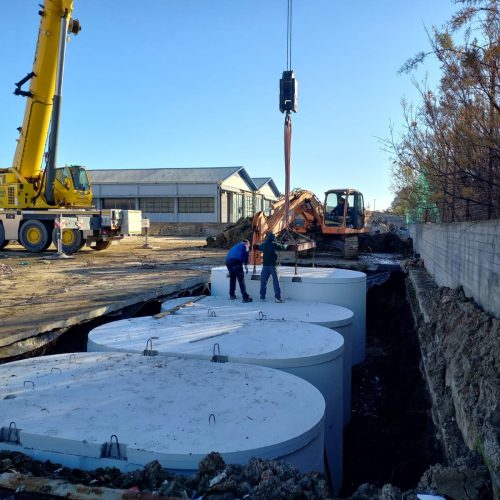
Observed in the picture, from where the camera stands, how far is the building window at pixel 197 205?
124ft

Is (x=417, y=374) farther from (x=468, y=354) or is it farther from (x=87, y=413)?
(x=87, y=413)

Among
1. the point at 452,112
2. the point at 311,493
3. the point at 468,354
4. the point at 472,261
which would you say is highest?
the point at 452,112

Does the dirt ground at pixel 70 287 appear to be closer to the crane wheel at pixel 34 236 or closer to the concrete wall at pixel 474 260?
the crane wheel at pixel 34 236

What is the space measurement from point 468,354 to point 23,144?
1540cm

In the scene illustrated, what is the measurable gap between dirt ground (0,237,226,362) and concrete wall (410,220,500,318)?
4731 millimetres

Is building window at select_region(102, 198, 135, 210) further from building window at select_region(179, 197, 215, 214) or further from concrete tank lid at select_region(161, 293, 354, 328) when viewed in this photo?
concrete tank lid at select_region(161, 293, 354, 328)

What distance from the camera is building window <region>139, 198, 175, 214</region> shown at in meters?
38.3

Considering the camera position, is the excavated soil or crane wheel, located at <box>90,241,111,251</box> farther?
crane wheel, located at <box>90,241,111,251</box>

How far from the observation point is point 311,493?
8.19ft

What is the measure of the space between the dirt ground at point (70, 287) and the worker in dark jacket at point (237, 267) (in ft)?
4.19

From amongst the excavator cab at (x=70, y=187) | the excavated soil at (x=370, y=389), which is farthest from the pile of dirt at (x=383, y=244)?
the excavator cab at (x=70, y=187)

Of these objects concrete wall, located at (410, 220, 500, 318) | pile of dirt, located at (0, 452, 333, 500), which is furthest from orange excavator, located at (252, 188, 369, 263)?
pile of dirt, located at (0, 452, 333, 500)

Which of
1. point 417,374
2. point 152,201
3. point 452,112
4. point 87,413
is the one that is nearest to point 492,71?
point 452,112

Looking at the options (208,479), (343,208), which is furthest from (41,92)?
(208,479)
